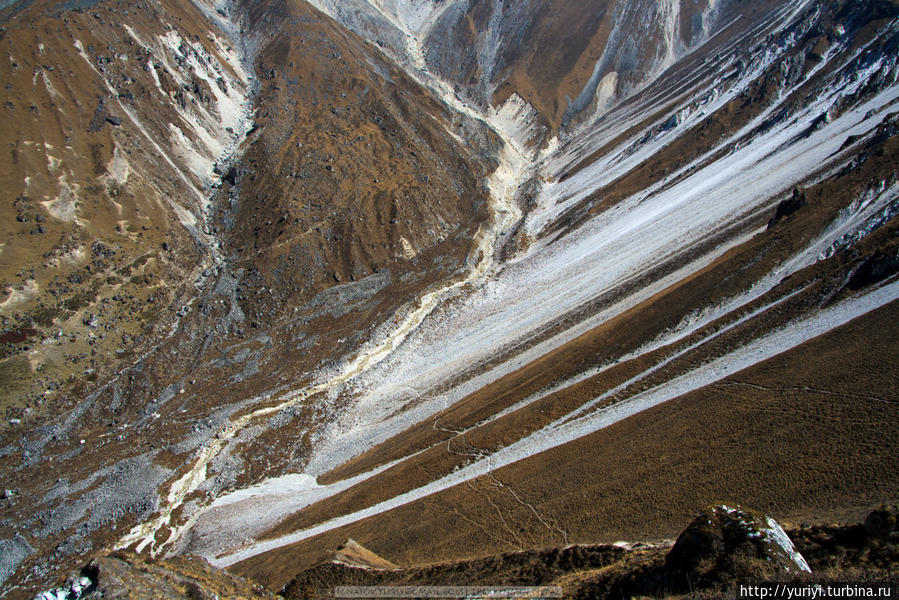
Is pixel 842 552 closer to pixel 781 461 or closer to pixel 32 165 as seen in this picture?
pixel 781 461

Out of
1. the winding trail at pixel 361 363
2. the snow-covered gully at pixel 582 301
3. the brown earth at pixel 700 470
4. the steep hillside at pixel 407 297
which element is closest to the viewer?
the brown earth at pixel 700 470

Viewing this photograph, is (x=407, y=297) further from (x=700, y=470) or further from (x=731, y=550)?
(x=731, y=550)

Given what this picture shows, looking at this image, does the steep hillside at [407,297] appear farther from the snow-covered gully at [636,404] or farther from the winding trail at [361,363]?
the winding trail at [361,363]

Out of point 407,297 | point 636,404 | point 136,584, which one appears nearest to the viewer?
point 136,584

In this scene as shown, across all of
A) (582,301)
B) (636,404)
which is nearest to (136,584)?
(636,404)

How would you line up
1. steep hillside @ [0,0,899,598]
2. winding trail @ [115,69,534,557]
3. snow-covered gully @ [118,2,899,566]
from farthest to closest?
winding trail @ [115,69,534,557] → snow-covered gully @ [118,2,899,566] → steep hillside @ [0,0,899,598]

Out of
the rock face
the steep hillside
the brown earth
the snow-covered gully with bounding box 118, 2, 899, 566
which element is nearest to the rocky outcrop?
the steep hillside

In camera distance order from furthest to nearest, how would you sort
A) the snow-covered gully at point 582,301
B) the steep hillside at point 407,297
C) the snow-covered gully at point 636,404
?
the snow-covered gully at point 582,301, the snow-covered gully at point 636,404, the steep hillside at point 407,297

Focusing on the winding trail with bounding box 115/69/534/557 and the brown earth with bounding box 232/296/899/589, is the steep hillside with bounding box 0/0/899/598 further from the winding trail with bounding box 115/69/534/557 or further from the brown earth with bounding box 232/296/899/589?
the winding trail with bounding box 115/69/534/557

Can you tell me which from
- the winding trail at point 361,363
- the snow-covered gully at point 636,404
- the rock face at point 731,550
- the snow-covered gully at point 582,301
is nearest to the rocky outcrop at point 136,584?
the snow-covered gully at point 636,404
